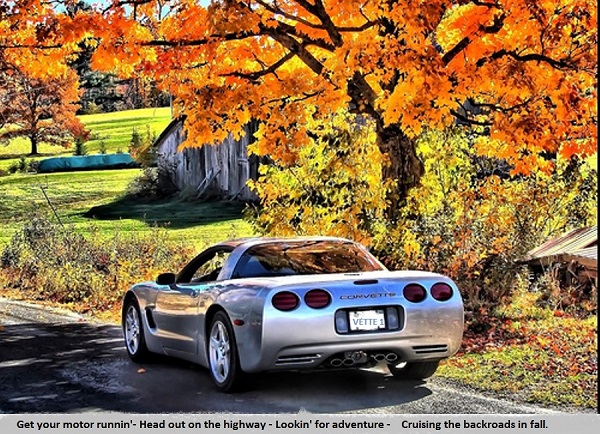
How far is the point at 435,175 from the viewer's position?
14281 millimetres

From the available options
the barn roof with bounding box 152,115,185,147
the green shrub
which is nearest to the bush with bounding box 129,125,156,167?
the barn roof with bounding box 152,115,185,147

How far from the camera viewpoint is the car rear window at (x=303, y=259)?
8.86 metres

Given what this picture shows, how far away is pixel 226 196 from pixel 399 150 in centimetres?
1084

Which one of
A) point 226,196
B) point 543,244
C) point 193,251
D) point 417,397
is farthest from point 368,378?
point 226,196

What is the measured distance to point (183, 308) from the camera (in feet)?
30.5

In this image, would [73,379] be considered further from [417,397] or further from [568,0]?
[568,0]

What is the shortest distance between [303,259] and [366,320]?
112cm

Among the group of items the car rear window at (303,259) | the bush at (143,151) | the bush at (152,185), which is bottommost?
the car rear window at (303,259)

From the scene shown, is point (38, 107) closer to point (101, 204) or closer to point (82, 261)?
point (101, 204)

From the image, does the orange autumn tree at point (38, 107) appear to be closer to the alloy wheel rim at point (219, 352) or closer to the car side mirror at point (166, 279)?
the car side mirror at point (166, 279)

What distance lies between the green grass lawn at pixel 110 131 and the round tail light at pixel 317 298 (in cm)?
1592

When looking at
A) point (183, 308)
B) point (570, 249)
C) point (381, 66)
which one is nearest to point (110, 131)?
point (381, 66)

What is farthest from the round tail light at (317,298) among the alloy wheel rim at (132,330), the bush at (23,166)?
the bush at (23,166)

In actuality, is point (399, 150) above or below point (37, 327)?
above
